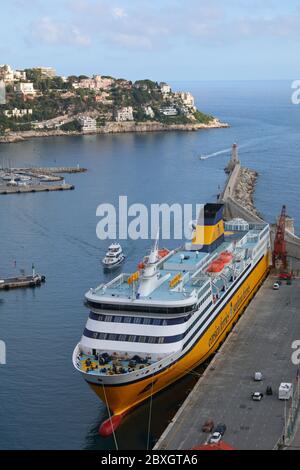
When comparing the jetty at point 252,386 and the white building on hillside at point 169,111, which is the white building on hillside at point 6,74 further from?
the jetty at point 252,386

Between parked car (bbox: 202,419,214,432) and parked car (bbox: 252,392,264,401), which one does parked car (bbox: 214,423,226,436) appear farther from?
parked car (bbox: 252,392,264,401)

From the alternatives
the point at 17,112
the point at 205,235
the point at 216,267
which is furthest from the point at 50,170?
the point at 216,267

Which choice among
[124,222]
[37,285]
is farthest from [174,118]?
[37,285]

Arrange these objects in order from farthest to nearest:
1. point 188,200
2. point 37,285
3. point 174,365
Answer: point 188,200
point 37,285
point 174,365

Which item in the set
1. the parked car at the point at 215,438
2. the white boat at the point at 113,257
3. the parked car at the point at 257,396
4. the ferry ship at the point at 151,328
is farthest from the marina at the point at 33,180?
the parked car at the point at 215,438

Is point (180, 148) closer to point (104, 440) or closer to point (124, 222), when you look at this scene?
point (124, 222)

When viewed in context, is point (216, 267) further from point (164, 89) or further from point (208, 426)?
point (164, 89)
